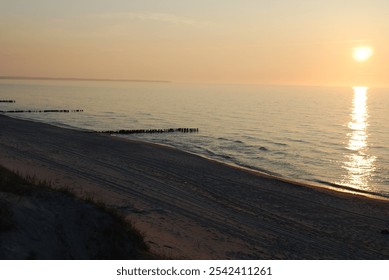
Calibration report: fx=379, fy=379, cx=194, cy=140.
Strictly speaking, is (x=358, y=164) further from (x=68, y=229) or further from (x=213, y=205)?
(x=68, y=229)

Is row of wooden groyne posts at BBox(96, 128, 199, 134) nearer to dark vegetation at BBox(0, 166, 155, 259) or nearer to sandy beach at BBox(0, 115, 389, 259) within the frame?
sandy beach at BBox(0, 115, 389, 259)

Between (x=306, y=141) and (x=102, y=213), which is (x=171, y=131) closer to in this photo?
(x=306, y=141)

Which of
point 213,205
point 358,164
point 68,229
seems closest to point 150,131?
point 358,164

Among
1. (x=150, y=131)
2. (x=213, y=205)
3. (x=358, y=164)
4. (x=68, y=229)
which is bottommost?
(x=213, y=205)

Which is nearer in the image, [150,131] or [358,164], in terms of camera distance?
[358,164]

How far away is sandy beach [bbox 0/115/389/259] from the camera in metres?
15.0

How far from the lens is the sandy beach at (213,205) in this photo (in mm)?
15023

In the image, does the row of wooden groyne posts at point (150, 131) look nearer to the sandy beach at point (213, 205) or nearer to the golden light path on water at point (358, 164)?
the sandy beach at point (213, 205)

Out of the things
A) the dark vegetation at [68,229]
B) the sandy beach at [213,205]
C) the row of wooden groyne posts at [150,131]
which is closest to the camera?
the dark vegetation at [68,229]

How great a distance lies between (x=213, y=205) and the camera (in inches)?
800

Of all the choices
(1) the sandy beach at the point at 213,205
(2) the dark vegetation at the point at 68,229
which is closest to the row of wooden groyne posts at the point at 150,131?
(1) the sandy beach at the point at 213,205

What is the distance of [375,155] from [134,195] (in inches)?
1323

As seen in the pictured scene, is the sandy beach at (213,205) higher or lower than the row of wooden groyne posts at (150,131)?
lower

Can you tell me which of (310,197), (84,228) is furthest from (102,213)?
(310,197)
